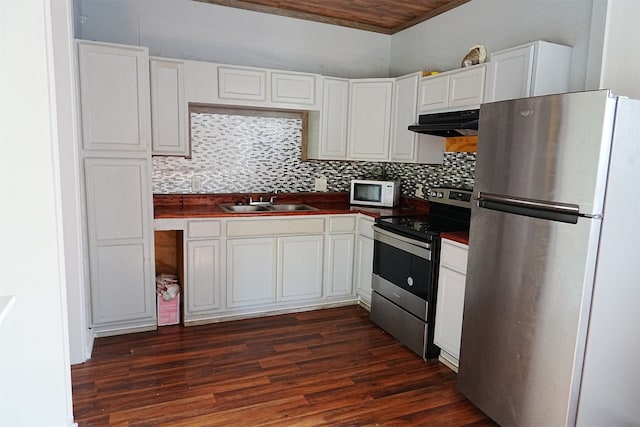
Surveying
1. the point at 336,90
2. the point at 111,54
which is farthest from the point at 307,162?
the point at 111,54

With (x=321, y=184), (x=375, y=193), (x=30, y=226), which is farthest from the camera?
(x=321, y=184)

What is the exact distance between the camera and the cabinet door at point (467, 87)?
2924 millimetres

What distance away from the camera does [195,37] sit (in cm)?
372

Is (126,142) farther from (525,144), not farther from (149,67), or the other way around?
(525,144)

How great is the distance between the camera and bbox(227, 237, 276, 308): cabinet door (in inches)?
138

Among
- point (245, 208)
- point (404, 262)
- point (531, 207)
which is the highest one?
point (531, 207)

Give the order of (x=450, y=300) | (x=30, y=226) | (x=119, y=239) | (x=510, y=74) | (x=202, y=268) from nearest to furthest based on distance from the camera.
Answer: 1. (x=30, y=226)
2. (x=510, y=74)
3. (x=450, y=300)
4. (x=119, y=239)
5. (x=202, y=268)

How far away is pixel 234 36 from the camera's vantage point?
385 centimetres

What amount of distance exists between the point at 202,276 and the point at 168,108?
52.3 inches

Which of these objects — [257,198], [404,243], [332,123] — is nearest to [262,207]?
[257,198]

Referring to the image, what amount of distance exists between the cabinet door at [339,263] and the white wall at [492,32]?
178 cm

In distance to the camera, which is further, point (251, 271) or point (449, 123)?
point (251, 271)

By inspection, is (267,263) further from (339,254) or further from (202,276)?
(339,254)

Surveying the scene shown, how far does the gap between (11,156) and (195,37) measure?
7.71 ft
